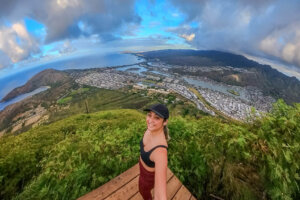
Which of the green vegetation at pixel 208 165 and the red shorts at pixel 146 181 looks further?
the green vegetation at pixel 208 165

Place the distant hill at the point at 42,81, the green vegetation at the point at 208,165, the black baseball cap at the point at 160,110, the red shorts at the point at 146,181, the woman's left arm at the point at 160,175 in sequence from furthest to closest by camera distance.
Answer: the distant hill at the point at 42,81, the green vegetation at the point at 208,165, the red shorts at the point at 146,181, the black baseball cap at the point at 160,110, the woman's left arm at the point at 160,175

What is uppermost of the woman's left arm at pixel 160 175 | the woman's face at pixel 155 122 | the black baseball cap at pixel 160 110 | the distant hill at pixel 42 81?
the black baseball cap at pixel 160 110

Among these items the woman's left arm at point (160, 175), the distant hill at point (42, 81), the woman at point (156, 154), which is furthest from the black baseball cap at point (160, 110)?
the distant hill at point (42, 81)

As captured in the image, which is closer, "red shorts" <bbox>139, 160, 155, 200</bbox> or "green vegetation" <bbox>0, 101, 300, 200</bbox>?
"red shorts" <bbox>139, 160, 155, 200</bbox>

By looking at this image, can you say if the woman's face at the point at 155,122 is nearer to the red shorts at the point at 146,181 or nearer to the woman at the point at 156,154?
the woman at the point at 156,154

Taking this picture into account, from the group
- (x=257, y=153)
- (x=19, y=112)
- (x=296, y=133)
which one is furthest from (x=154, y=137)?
(x=19, y=112)

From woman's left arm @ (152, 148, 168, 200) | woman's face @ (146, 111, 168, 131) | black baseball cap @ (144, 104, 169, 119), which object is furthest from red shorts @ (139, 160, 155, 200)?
black baseball cap @ (144, 104, 169, 119)

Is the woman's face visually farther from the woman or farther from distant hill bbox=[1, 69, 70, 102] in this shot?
distant hill bbox=[1, 69, 70, 102]

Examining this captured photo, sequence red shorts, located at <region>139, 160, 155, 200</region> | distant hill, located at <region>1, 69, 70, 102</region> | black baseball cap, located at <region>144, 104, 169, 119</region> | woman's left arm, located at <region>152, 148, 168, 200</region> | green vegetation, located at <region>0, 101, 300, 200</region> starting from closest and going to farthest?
woman's left arm, located at <region>152, 148, 168, 200</region> < black baseball cap, located at <region>144, 104, 169, 119</region> < red shorts, located at <region>139, 160, 155, 200</region> < green vegetation, located at <region>0, 101, 300, 200</region> < distant hill, located at <region>1, 69, 70, 102</region>

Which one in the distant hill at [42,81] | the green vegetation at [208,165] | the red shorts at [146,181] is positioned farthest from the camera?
the distant hill at [42,81]
